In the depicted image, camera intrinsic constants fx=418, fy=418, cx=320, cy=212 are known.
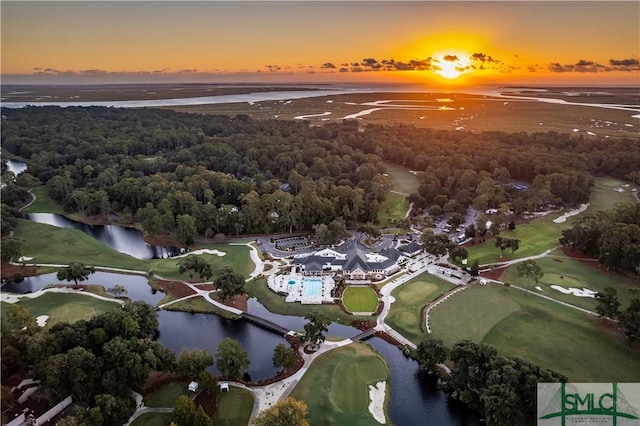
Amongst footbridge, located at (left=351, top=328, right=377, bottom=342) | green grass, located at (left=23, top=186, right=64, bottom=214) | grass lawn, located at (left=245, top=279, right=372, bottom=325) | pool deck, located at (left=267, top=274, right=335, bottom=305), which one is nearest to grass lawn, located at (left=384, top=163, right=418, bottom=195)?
pool deck, located at (left=267, top=274, right=335, bottom=305)

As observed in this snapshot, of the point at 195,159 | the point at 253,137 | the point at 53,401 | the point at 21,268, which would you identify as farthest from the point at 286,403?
the point at 253,137

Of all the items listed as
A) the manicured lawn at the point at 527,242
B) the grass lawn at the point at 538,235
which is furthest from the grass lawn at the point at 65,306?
the grass lawn at the point at 538,235

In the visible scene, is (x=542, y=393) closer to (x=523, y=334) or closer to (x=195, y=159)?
(x=523, y=334)

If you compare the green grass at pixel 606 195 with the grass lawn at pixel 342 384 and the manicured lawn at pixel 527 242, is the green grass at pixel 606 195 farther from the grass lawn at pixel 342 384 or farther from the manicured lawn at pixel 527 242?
the grass lawn at pixel 342 384

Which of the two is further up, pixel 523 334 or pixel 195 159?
pixel 195 159

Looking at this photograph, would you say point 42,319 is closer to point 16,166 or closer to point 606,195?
point 16,166

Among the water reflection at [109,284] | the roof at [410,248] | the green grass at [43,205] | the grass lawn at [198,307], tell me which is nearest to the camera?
the grass lawn at [198,307]

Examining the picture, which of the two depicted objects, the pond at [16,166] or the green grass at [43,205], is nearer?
the green grass at [43,205]
